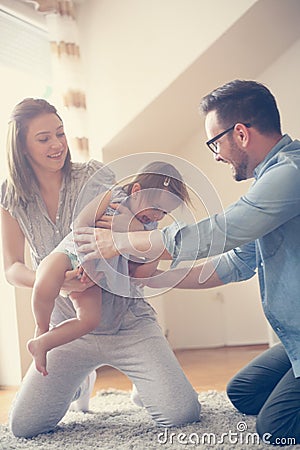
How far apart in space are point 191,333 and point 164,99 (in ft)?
4.10

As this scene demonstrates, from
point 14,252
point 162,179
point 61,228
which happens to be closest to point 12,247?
point 14,252

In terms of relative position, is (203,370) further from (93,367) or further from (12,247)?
(12,247)

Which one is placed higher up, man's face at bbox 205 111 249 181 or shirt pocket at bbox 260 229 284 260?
man's face at bbox 205 111 249 181

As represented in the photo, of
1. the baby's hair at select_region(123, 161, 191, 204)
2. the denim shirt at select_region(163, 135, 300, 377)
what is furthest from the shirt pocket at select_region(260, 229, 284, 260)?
the baby's hair at select_region(123, 161, 191, 204)

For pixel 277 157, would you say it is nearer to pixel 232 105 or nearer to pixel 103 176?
pixel 232 105

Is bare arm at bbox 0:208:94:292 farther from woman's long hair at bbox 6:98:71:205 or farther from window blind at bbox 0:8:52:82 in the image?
window blind at bbox 0:8:52:82

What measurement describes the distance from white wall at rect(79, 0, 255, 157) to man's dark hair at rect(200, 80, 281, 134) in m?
1.40

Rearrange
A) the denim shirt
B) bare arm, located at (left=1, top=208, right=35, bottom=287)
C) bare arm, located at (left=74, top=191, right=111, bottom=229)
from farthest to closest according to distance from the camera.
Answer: bare arm, located at (left=1, top=208, right=35, bottom=287) < bare arm, located at (left=74, top=191, right=111, bottom=229) < the denim shirt

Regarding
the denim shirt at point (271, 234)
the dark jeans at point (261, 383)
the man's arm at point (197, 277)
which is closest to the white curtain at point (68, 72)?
the man's arm at point (197, 277)

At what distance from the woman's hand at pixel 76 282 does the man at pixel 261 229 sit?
0.45ft

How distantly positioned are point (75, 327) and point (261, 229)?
57 centimetres

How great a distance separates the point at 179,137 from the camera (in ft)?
11.8

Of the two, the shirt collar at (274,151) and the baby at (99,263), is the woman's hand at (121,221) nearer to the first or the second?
the baby at (99,263)

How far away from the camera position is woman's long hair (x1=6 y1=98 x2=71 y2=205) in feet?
6.40
